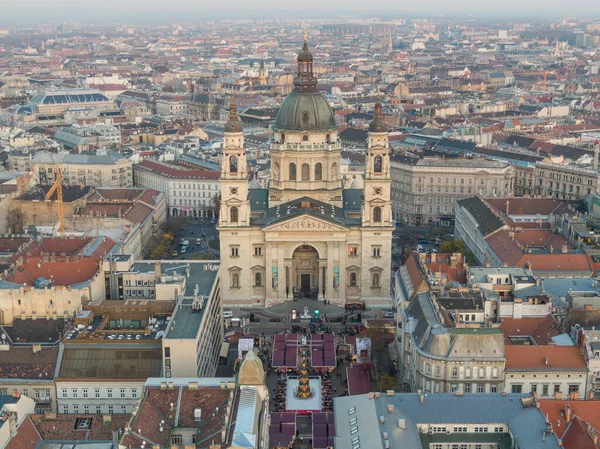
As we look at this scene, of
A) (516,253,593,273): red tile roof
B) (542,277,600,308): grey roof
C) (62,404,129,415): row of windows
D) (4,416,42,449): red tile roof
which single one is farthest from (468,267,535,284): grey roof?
(4,416,42,449): red tile roof

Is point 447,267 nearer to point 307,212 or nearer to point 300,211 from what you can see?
point 307,212

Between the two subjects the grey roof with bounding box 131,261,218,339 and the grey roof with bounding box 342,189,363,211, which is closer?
the grey roof with bounding box 131,261,218,339

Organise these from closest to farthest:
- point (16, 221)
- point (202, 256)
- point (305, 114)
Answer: point (305, 114), point (202, 256), point (16, 221)

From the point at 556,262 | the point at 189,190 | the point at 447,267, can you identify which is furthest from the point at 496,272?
the point at 189,190

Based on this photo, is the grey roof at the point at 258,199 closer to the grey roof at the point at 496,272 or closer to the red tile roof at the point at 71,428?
the grey roof at the point at 496,272

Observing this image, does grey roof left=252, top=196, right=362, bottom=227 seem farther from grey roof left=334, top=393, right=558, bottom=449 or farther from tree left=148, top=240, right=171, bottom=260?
grey roof left=334, top=393, right=558, bottom=449

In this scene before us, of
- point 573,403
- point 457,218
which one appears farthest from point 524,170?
point 573,403
